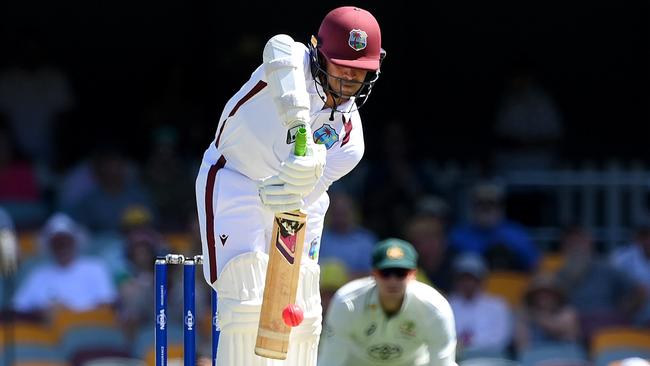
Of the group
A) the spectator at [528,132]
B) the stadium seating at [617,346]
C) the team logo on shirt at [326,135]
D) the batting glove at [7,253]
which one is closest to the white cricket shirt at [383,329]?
the team logo on shirt at [326,135]

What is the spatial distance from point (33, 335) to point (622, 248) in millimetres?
4389

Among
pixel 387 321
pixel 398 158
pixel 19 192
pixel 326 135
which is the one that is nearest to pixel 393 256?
pixel 387 321

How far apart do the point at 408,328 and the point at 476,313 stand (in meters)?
2.48

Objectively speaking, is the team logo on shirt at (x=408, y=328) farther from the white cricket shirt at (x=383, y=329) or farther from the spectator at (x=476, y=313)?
the spectator at (x=476, y=313)

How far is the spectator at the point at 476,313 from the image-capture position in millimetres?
9945

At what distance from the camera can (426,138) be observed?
1345 centimetres

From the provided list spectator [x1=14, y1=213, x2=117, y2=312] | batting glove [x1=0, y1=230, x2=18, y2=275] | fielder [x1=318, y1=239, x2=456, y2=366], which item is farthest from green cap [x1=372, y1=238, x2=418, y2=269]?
spectator [x1=14, y1=213, x2=117, y2=312]

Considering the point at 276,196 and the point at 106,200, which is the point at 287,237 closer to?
the point at 276,196

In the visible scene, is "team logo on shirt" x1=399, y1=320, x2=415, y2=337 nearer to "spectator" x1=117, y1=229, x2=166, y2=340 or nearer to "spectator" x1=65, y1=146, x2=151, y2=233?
"spectator" x1=117, y1=229, x2=166, y2=340

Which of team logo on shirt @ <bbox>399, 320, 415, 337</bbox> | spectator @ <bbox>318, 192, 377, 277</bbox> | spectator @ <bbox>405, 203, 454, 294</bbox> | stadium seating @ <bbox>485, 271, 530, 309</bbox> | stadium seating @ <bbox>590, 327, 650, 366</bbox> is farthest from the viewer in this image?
spectator @ <bbox>318, 192, 377, 277</bbox>

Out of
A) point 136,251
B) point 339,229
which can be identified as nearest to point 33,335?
point 136,251

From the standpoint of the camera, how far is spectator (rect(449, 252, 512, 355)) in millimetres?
9945

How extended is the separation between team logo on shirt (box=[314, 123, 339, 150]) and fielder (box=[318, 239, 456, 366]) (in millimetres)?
1628

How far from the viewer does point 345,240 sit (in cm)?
1084
